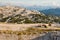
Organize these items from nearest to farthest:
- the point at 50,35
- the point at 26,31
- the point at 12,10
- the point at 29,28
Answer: the point at 50,35 → the point at 26,31 → the point at 29,28 → the point at 12,10

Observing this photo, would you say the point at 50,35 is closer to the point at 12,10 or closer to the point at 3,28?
the point at 3,28

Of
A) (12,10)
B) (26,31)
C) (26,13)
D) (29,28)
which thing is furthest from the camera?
(12,10)

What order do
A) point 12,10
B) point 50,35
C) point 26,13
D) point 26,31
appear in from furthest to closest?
point 12,10, point 26,13, point 26,31, point 50,35

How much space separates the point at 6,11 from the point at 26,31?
189ft

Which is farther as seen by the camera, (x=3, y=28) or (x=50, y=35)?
(x=3, y=28)

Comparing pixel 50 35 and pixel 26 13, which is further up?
pixel 50 35

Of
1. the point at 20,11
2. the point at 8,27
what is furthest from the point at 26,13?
the point at 8,27

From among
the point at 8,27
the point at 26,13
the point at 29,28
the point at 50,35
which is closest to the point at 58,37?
the point at 50,35

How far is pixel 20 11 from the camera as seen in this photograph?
92.4m

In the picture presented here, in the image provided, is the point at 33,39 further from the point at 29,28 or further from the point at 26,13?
the point at 26,13

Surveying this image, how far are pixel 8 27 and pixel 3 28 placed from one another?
2.74 feet

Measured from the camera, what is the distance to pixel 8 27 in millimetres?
34562

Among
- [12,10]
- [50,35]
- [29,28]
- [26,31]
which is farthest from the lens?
[12,10]

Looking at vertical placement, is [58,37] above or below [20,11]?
above
